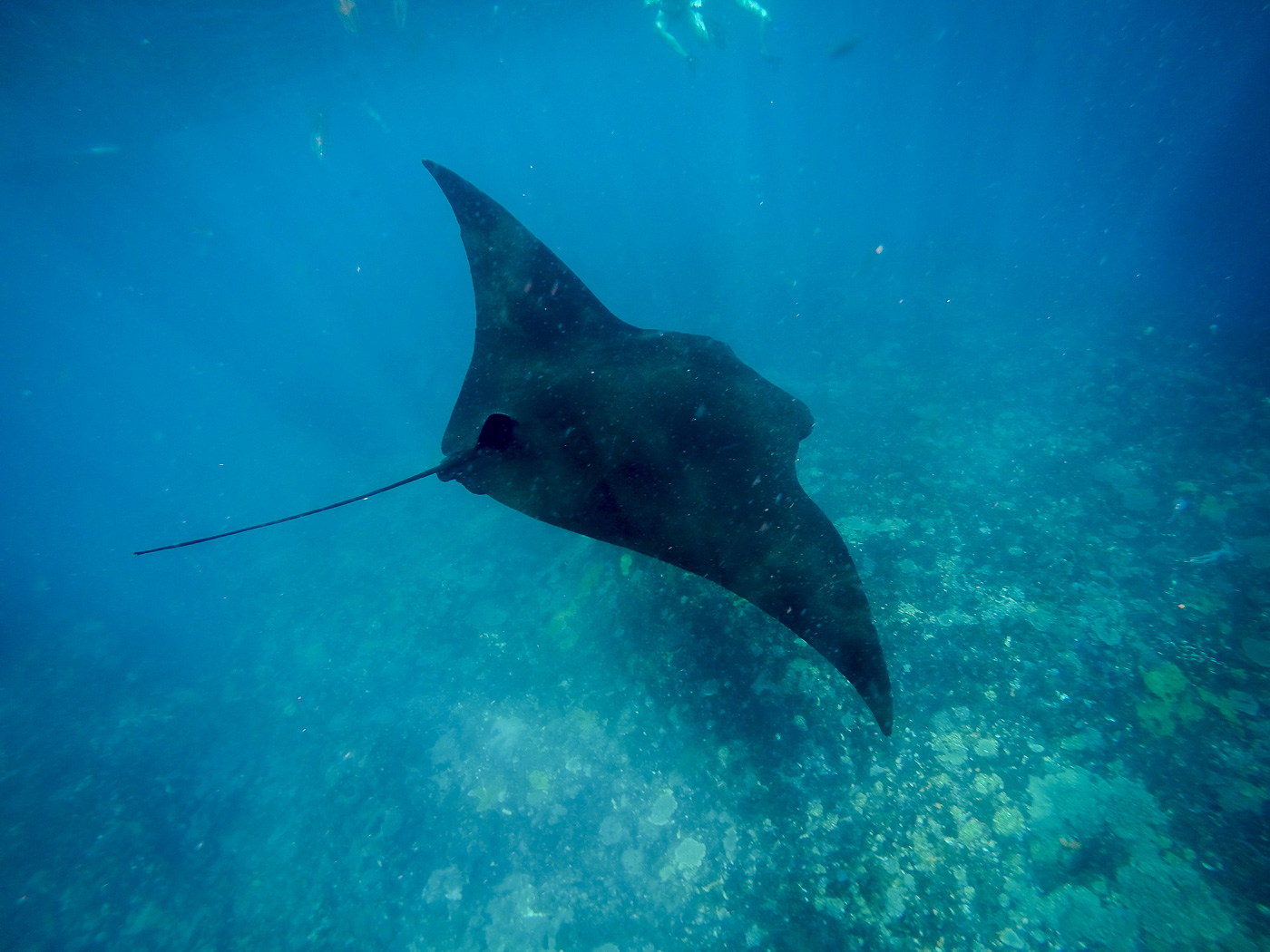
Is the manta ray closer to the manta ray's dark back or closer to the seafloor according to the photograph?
the manta ray's dark back

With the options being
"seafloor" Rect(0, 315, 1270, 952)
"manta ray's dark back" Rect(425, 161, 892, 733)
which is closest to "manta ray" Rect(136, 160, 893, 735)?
"manta ray's dark back" Rect(425, 161, 892, 733)

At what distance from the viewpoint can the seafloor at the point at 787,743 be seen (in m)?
3.23

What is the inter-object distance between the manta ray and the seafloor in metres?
1.83

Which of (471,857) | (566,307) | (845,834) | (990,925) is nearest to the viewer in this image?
(990,925)

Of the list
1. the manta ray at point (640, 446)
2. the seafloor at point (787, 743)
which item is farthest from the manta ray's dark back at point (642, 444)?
the seafloor at point (787, 743)

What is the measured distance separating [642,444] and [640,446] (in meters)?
0.02

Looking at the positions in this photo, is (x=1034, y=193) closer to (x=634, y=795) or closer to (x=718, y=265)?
(x=718, y=265)

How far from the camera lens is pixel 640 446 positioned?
3441mm

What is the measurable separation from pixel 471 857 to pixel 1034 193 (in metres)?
45.1

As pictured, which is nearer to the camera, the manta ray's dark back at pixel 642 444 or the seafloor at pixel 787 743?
the manta ray's dark back at pixel 642 444

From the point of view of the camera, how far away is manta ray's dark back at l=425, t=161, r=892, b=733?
2775mm

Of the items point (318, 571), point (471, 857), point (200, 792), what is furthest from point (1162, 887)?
point (318, 571)

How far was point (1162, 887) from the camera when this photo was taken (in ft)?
9.56

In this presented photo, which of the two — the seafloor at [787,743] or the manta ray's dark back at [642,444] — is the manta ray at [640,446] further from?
the seafloor at [787,743]
